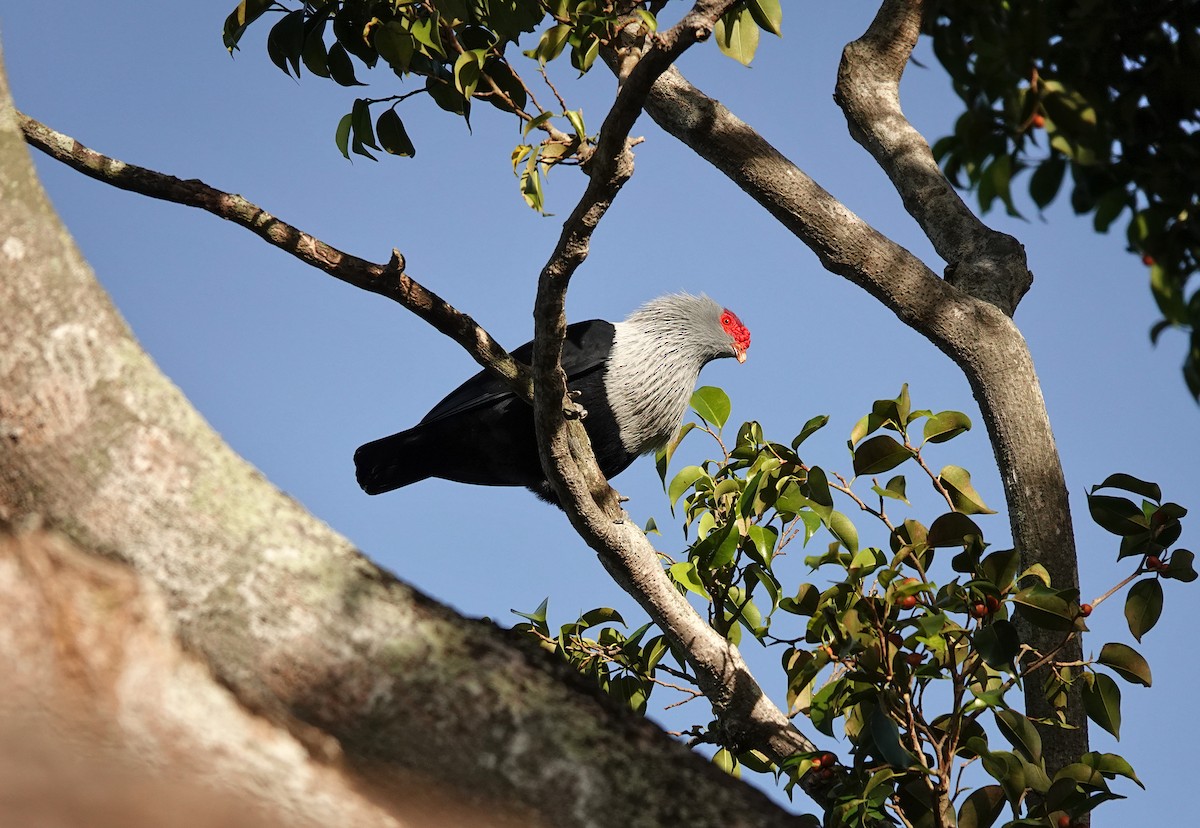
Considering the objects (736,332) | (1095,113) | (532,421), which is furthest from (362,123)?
(736,332)

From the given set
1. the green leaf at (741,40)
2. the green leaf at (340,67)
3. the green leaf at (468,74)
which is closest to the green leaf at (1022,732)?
the green leaf at (741,40)

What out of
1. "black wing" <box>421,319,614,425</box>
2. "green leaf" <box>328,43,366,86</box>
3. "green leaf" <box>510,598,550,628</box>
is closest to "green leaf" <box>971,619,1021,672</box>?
"green leaf" <box>510,598,550,628</box>

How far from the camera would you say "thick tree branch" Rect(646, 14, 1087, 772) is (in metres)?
2.82

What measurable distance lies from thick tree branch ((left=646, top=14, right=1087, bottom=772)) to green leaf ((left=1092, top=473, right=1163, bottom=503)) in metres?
0.39

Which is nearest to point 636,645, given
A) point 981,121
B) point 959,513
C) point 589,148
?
point 959,513

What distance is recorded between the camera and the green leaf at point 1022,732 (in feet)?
7.41

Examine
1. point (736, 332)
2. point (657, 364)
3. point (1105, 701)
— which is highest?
point (736, 332)

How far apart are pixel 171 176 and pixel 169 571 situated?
183 cm

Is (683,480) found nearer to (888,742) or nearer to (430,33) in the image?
(888,742)

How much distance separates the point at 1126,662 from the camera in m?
2.47

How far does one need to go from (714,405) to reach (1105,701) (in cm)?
118

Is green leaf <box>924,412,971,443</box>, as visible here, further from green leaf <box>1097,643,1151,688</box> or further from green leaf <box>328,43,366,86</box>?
green leaf <box>328,43,366,86</box>

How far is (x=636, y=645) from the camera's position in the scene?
306 cm

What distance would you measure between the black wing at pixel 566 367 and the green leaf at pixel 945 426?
79.5 inches
